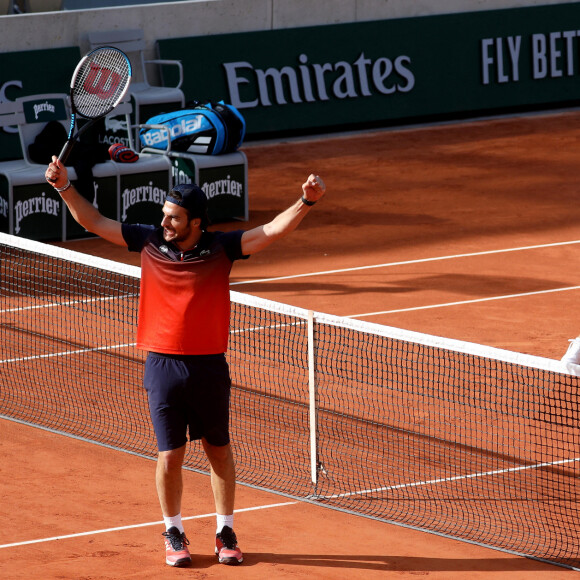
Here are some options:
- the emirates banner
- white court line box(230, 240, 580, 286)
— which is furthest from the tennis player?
the emirates banner

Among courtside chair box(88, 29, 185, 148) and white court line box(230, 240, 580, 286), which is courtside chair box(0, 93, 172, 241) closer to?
white court line box(230, 240, 580, 286)

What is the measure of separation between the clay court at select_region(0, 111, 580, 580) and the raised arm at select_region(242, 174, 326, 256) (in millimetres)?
1693

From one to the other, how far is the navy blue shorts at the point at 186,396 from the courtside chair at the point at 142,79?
11871 mm

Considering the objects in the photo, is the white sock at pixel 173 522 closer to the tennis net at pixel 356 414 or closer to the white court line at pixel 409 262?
the tennis net at pixel 356 414

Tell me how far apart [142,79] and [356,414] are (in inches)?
445

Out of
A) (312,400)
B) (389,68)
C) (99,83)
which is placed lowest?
(312,400)

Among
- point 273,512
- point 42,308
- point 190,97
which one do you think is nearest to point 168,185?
point 42,308

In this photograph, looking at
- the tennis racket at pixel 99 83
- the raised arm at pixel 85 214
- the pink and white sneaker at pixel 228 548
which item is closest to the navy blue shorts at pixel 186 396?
the pink and white sneaker at pixel 228 548

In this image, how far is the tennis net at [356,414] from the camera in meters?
7.59

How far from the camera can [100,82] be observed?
8.60 meters

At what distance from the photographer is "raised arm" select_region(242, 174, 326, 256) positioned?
6004mm

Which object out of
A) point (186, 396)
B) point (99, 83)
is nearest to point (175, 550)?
point (186, 396)

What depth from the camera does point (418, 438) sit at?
8.91m

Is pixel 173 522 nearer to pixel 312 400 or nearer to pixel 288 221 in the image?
pixel 312 400
